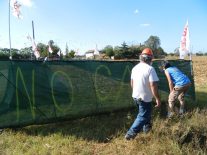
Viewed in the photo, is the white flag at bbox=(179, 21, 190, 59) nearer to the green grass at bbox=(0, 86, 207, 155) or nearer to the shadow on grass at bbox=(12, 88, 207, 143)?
the shadow on grass at bbox=(12, 88, 207, 143)

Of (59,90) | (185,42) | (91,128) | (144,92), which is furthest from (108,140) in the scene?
(185,42)

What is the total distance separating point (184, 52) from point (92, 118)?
5.84 metres

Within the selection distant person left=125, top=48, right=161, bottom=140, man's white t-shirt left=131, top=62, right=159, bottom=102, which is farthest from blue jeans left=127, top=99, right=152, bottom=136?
man's white t-shirt left=131, top=62, right=159, bottom=102

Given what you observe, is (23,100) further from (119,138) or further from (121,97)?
(121,97)

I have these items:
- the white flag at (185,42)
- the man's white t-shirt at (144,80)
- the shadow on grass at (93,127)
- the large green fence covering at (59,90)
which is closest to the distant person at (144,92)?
the man's white t-shirt at (144,80)

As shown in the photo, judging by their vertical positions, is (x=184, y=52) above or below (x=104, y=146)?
above

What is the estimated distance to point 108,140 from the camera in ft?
22.1

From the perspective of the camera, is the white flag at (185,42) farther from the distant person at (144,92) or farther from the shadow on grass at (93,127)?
the distant person at (144,92)

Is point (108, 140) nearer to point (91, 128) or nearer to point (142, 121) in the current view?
point (142, 121)

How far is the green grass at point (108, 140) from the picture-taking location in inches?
229

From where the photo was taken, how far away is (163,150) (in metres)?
5.64

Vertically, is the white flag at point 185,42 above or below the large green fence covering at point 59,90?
above

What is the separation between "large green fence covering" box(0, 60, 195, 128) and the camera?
7.22 m

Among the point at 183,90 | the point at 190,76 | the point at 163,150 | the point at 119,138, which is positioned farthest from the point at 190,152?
the point at 190,76
